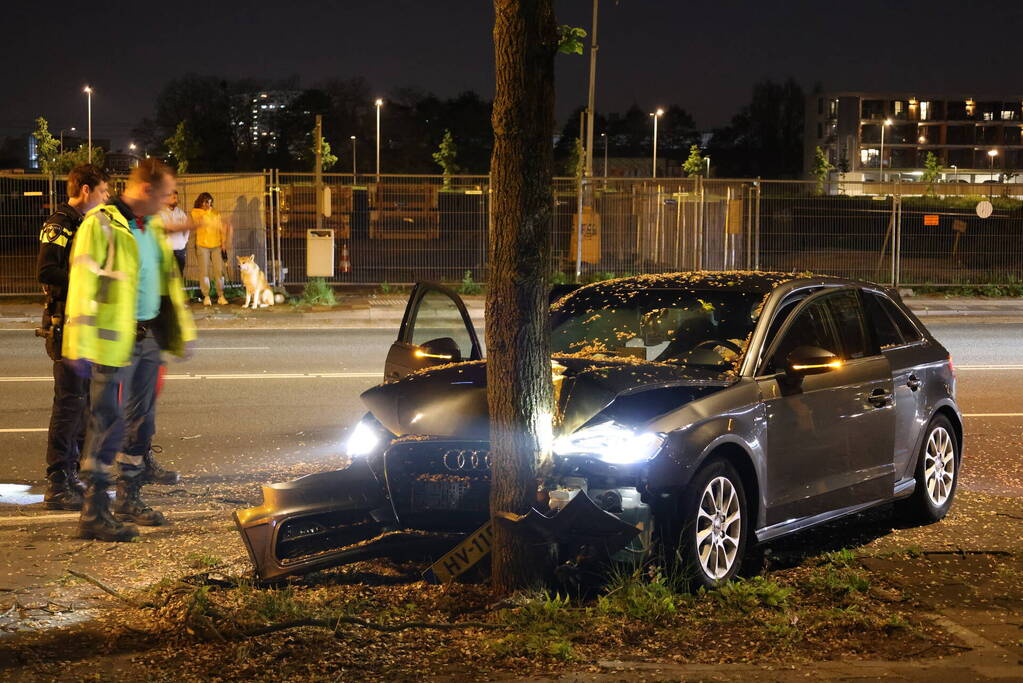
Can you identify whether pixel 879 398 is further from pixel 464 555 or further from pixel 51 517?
pixel 51 517

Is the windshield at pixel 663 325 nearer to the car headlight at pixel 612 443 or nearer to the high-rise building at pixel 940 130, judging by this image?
the car headlight at pixel 612 443

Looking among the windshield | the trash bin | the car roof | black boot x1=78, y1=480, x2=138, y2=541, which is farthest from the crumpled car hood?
the trash bin

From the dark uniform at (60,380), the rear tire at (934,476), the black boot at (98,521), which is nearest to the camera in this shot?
the black boot at (98,521)

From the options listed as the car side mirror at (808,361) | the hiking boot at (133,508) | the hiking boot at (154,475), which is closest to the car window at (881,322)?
the car side mirror at (808,361)

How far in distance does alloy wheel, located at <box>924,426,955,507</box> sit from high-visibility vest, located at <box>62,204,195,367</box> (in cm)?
440

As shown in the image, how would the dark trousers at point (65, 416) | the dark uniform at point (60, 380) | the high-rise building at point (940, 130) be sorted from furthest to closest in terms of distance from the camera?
1. the high-rise building at point (940, 130)
2. the dark trousers at point (65, 416)
3. the dark uniform at point (60, 380)

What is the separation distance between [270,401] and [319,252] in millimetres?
11113

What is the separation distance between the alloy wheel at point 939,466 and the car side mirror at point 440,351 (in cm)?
269

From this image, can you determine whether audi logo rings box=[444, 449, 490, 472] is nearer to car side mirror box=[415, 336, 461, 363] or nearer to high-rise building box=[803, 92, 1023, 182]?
car side mirror box=[415, 336, 461, 363]

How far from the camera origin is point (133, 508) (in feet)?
22.8

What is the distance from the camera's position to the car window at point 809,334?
6.43 m

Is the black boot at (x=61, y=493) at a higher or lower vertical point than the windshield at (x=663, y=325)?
lower

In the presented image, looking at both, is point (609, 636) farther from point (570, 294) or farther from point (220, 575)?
point (570, 294)

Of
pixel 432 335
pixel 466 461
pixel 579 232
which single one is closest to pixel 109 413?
pixel 432 335
